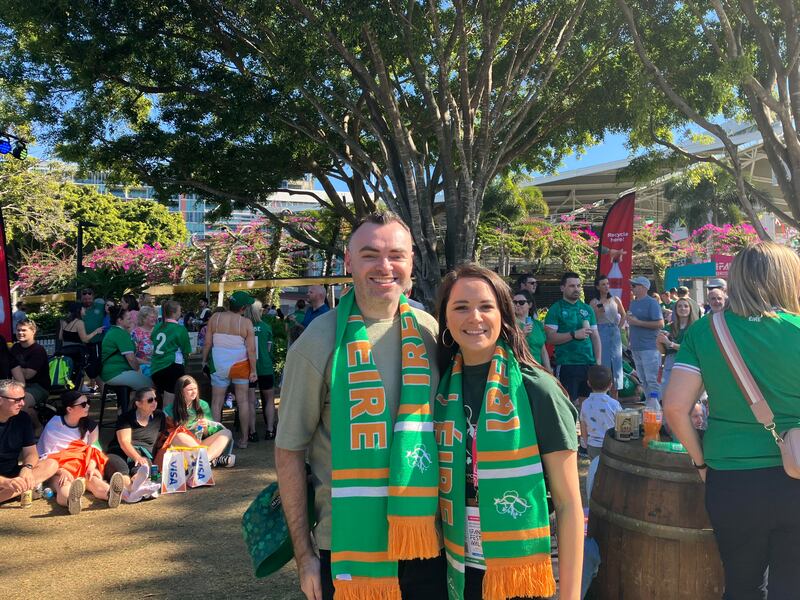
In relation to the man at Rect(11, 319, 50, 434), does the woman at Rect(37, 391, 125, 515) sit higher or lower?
lower

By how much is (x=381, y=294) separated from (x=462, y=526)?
692 millimetres

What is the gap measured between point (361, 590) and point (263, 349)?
628cm

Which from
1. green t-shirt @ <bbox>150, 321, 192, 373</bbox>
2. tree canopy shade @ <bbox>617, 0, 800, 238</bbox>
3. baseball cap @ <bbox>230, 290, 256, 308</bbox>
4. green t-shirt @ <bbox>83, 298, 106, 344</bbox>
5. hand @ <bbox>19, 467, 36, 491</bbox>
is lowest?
hand @ <bbox>19, 467, 36, 491</bbox>

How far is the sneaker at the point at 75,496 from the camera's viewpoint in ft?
16.6

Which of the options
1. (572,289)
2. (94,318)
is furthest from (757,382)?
(94,318)

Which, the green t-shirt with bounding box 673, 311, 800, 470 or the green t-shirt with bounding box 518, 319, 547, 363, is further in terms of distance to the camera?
the green t-shirt with bounding box 518, 319, 547, 363

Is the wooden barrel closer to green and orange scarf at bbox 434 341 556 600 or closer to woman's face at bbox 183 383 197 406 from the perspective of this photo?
green and orange scarf at bbox 434 341 556 600

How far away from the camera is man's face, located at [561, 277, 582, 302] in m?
6.57

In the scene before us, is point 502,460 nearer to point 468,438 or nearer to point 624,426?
point 468,438

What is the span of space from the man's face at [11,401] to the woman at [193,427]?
1247 millimetres

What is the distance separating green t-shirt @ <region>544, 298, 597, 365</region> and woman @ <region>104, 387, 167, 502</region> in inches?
155

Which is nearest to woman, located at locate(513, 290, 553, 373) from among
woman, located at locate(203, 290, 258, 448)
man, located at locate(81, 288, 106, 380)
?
woman, located at locate(203, 290, 258, 448)

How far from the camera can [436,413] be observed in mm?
1891

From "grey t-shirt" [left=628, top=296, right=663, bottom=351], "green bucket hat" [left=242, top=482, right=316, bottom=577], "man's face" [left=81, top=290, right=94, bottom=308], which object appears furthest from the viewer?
"man's face" [left=81, top=290, right=94, bottom=308]
